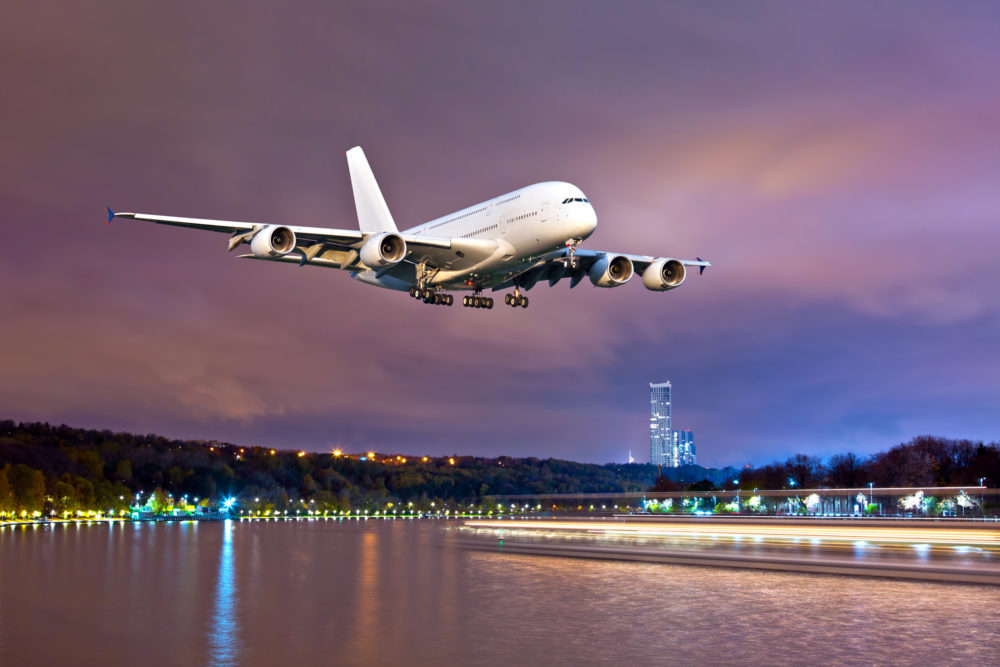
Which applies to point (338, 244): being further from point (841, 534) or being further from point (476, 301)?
point (841, 534)

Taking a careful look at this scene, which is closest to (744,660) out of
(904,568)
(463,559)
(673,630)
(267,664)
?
(673,630)

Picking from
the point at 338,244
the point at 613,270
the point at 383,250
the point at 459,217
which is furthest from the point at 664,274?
the point at 338,244

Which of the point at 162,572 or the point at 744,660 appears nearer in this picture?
the point at 744,660

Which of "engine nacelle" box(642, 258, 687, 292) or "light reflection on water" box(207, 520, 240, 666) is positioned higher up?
"engine nacelle" box(642, 258, 687, 292)

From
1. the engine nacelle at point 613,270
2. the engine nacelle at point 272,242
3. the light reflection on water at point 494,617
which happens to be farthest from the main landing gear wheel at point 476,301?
the light reflection on water at point 494,617

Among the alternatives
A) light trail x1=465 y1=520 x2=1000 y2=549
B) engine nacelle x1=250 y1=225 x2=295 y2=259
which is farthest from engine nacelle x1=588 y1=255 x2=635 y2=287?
light trail x1=465 y1=520 x2=1000 y2=549

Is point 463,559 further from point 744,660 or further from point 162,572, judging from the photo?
point 744,660

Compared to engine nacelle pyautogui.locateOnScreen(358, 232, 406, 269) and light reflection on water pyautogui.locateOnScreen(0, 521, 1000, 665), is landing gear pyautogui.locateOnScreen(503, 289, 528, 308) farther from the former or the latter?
light reflection on water pyautogui.locateOnScreen(0, 521, 1000, 665)
